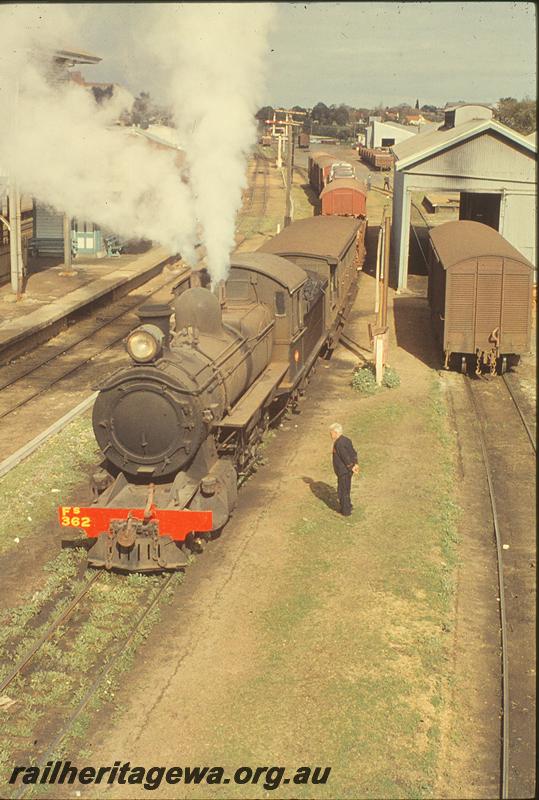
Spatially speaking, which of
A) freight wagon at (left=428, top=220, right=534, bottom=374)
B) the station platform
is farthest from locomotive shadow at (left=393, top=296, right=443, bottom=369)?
the station platform

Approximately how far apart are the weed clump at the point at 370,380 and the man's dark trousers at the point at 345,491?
700cm

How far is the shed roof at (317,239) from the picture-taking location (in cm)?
2151

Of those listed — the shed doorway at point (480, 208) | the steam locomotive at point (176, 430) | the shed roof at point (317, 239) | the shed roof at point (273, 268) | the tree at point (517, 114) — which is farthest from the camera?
the tree at point (517, 114)

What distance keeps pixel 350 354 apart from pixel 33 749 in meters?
16.6

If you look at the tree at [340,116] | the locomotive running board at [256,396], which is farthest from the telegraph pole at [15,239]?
the tree at [340,116]

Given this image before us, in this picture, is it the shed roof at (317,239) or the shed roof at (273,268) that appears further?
the shed roof at (317,239)

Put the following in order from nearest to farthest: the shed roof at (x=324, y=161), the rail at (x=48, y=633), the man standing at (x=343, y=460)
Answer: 1. the rail at (x=48, y=633)
2. the man standing at (x=343, y=460)
3. the shed roof at (x=324, y=161)

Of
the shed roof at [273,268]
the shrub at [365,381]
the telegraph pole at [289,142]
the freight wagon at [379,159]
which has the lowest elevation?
the shrub at [365,381]

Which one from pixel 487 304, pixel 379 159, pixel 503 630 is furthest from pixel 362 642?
pixel 379 159

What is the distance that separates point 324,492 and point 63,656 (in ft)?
19.3

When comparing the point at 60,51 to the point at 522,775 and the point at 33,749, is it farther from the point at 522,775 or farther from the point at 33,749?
the point at 522,775

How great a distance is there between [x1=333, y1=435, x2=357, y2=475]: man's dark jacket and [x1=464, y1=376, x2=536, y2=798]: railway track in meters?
2.58

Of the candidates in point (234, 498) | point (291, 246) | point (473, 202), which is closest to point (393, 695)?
point (234, 498)

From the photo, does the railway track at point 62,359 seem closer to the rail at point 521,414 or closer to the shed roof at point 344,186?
the shed roof at point 344,186
